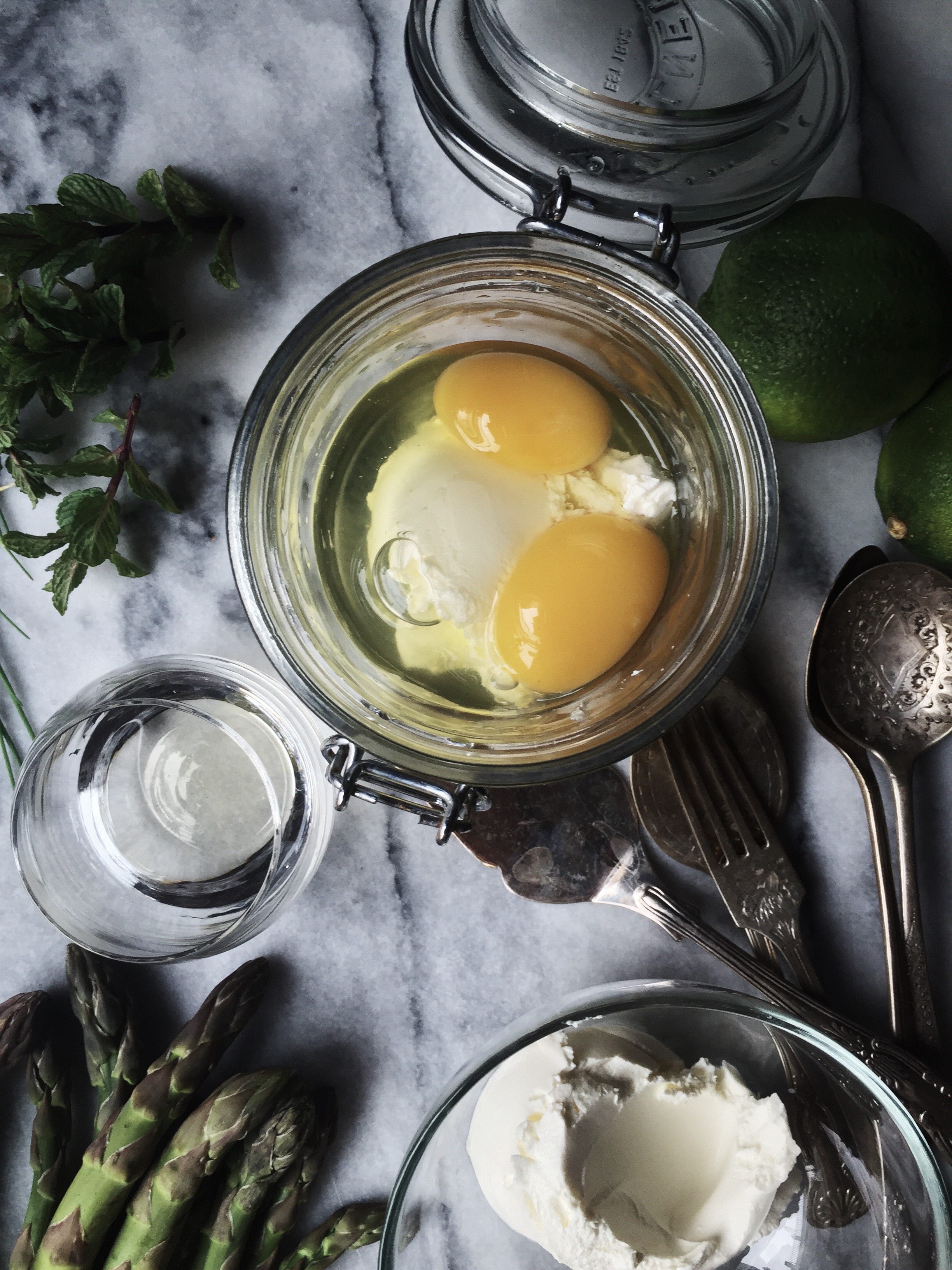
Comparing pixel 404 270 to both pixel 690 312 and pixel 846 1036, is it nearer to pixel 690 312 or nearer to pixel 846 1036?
pixel 690 312

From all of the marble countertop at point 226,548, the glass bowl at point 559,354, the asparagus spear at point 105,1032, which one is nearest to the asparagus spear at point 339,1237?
the marble countertop at point 226,548

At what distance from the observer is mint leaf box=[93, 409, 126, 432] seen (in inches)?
41.6

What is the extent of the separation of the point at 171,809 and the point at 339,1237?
1.82ft

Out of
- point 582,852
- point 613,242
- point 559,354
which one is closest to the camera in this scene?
point 613,242

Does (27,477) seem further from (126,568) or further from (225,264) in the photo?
(225,264)

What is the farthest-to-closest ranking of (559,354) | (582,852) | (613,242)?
(582,852), (559,354), (613,242)

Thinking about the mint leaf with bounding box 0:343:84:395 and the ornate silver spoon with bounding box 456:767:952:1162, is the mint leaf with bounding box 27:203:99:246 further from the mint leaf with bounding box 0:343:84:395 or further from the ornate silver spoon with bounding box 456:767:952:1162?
the ornate silver spoon with bounding box 456:767:952:1162

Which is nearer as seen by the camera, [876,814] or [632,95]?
[632,95]

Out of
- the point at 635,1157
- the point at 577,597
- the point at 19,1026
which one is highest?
the point at 577,597

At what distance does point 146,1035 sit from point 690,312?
3.42ft

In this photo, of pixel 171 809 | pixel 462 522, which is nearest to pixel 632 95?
pixel 462 522

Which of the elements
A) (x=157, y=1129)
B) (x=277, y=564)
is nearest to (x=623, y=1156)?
(x=157, y=1129)

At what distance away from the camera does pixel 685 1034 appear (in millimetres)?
1043

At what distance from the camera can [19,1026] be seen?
3.73 feet
